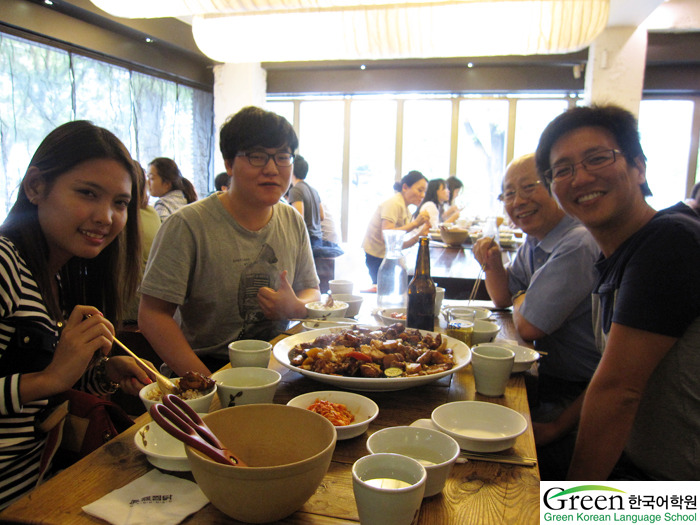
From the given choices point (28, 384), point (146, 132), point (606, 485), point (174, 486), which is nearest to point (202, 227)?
point (28, 384)

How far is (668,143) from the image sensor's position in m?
7.13

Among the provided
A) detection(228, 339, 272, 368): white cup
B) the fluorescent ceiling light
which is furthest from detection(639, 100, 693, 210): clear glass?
detection(228, 339, 272, 368): white cup

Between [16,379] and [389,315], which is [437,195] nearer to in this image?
[389,315]

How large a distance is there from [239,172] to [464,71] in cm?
640

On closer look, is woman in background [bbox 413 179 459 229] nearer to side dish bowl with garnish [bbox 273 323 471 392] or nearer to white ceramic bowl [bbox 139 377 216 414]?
side dish bowl with garnish [bbox 273 323 471 392]

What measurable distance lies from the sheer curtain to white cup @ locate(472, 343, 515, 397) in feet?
16.5

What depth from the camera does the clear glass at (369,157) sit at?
8.14m

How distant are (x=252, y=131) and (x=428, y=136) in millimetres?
6608

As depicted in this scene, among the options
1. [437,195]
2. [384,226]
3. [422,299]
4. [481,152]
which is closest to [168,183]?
[384,226]

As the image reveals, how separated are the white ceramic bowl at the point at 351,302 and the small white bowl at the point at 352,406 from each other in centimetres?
85

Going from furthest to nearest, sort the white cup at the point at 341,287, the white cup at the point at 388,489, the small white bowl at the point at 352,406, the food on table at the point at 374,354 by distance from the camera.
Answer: the white cup at the point at 341,287 → the food on table at the point at 374,354 → the small white bowl at the point at 352,406 → the white cup at the point at 388,489

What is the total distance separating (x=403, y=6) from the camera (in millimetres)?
2434

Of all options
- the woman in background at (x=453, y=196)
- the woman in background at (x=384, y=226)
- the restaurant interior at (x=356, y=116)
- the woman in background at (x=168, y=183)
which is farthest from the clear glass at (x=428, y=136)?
the woman in background at (x=168, y=183)

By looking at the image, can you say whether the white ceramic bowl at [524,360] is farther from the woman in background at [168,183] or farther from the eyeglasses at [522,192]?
the woman in background at [168,183]
